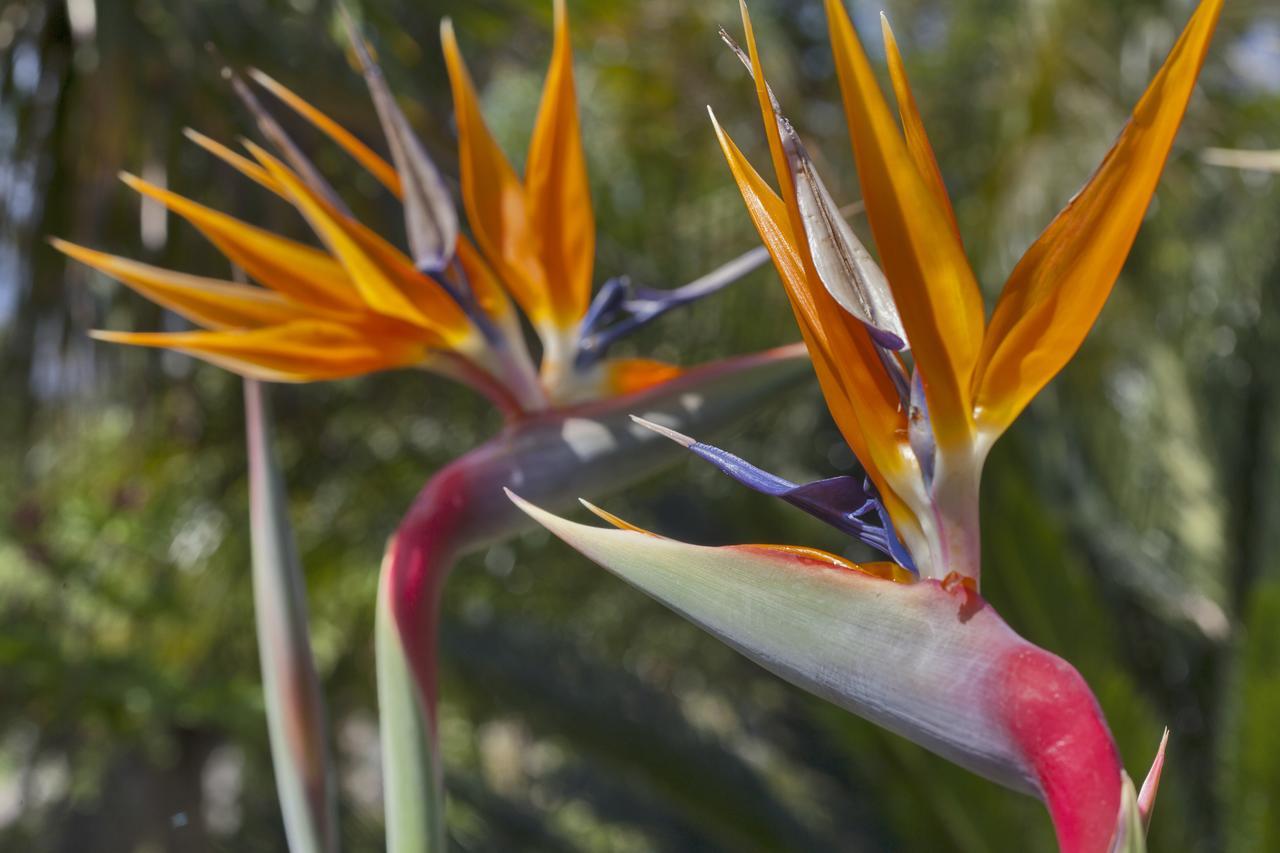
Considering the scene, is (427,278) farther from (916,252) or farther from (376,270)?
(916,252)

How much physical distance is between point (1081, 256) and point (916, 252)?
0.19 feet

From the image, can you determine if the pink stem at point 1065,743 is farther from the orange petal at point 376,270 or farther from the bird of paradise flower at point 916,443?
the orange petal at point 376,270

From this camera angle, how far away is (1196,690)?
7.50 feet

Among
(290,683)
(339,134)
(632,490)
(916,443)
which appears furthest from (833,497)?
(632,490)

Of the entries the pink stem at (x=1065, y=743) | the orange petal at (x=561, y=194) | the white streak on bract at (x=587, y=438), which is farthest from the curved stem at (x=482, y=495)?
the pink stem at (x=1065, y=743)

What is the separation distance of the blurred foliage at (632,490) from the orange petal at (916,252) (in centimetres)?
122

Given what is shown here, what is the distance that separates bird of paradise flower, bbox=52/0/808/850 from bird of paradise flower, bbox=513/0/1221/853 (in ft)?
0.53

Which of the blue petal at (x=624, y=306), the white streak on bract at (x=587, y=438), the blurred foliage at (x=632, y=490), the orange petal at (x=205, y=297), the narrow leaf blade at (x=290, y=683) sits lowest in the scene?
the blurred foliage at (x=632, y=490)

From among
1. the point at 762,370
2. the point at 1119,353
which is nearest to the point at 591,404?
the point at 762,370

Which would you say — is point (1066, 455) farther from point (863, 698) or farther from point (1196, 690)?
point (863, 698)

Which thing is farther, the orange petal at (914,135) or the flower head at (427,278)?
the flower head at (427,278)

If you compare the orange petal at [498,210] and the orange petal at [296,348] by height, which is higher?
the orange petal at [498,210]

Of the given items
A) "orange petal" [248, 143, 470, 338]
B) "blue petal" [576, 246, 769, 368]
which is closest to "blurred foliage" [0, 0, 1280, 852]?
"blue petal" [576, 246, 769, 368]

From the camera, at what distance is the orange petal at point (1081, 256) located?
381 millimetres
